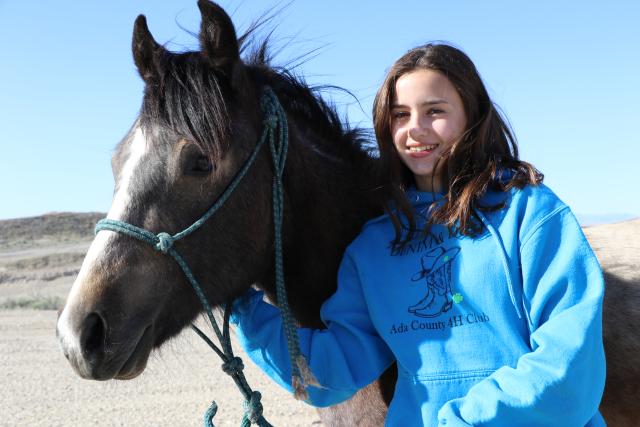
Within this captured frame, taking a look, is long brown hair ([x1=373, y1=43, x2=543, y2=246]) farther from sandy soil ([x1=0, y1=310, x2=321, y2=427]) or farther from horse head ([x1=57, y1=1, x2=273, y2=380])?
sandy soil ([x1=0, y1=310, x2=321, y2=427])

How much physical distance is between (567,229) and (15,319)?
1220 cm

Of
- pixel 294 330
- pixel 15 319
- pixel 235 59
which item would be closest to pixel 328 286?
pixel 294 330

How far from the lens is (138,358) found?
1.83m

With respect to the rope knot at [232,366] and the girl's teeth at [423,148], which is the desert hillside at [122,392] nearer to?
the rope knot at [232,366]

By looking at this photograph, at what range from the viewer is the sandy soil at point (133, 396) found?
18.9ft

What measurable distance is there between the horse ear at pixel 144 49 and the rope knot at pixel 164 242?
562 mm

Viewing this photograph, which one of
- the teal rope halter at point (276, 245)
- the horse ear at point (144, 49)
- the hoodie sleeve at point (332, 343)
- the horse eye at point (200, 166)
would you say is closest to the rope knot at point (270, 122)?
the teal rope halter at point (276, 245)

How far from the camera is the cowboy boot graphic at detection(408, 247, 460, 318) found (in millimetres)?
1892

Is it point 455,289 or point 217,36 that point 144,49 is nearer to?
point 217,36

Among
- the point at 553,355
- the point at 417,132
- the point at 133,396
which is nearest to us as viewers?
the point at 553,355

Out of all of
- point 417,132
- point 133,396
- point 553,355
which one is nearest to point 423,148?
point 417,132

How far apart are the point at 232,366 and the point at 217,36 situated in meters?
1.07

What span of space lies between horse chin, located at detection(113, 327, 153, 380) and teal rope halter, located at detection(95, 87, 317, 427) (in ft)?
0.66

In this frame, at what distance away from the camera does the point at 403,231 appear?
2.10m
